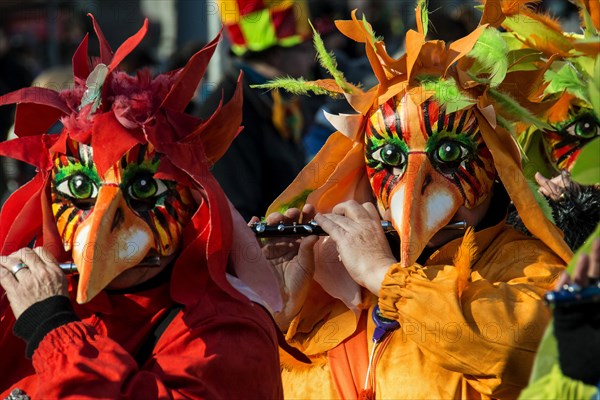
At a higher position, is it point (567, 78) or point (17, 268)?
point (567, 78)

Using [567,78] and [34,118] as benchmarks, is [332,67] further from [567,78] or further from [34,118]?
[34,118]

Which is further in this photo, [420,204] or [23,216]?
→ [420,204]

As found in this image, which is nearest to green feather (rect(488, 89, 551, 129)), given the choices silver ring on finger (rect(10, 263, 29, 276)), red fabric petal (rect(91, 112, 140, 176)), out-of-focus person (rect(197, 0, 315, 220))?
red fabric petal (rect(91, 112, 140, 176))

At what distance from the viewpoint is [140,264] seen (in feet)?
11.1

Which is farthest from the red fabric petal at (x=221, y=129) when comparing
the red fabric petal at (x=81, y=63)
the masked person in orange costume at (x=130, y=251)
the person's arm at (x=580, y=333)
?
the person's arm at (x=580, y=333)

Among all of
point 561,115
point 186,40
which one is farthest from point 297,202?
point 186,40

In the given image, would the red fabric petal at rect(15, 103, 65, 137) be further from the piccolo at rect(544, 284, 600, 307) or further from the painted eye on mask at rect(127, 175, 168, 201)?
the piccolo at rect(544, 284, 600, 307)

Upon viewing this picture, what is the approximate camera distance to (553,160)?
181 inches

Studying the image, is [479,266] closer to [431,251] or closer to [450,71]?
[431,251]

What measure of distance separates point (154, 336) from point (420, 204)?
2.97 feet

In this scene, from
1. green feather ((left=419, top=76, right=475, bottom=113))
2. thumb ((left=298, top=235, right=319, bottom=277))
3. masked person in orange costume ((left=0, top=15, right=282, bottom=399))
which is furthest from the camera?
thumb ((left=298, top=235, right=319, bottom=277))

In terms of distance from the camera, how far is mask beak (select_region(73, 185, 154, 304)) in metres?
3.23

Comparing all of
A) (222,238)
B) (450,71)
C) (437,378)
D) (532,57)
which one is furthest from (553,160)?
(222,238)

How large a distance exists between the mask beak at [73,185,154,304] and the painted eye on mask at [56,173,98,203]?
4 centimetres
